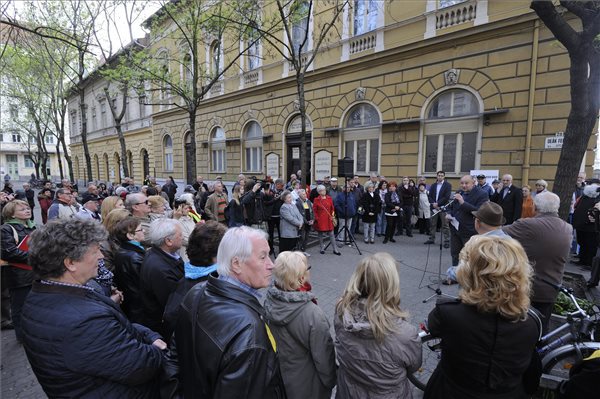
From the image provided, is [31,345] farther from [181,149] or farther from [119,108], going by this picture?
[119,108]

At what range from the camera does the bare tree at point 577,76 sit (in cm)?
386

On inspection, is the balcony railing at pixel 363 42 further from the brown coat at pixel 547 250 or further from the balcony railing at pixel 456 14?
the brown coat at pixel 547 250

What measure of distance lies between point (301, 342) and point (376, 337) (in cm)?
53

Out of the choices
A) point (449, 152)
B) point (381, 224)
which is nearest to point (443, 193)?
point (381, 224)

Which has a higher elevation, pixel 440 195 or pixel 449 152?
pixel 449 152

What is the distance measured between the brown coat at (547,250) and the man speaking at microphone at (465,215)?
2.13m

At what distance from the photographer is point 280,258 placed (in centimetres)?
232

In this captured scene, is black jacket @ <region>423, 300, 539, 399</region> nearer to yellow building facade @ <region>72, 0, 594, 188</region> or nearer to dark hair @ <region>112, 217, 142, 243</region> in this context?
dark hair @ <region>112, 217, 142, 243</region>

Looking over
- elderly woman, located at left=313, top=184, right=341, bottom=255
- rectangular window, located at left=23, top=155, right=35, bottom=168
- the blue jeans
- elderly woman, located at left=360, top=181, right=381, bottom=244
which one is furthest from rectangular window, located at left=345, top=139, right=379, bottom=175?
rectangular window, located at left=23, top=155, right=35, bottom=168

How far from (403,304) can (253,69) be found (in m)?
14.9

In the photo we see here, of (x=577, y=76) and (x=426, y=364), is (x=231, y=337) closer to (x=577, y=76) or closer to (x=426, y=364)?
(x=426, y=364)

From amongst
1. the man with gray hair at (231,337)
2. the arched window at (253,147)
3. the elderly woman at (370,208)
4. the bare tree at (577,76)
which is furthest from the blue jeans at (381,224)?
the man with gray hair at (231,337)

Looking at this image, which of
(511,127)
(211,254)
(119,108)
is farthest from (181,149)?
(211,254)

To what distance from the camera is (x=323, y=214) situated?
7.77 meters
